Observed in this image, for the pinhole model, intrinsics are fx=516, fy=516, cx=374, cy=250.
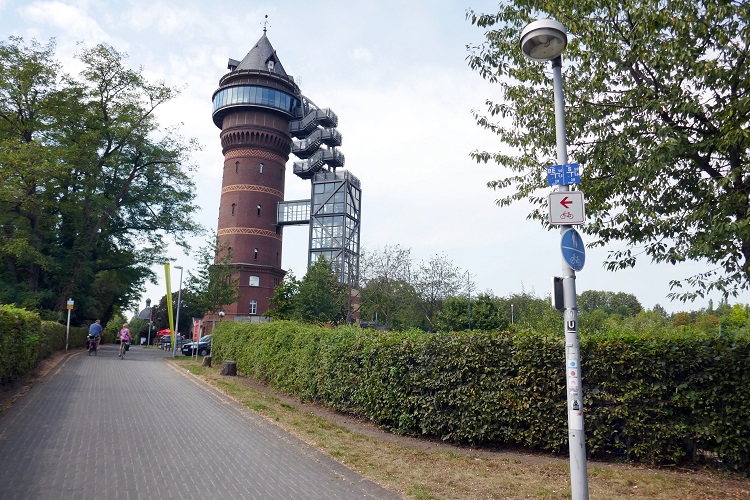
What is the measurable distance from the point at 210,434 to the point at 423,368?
153 inches

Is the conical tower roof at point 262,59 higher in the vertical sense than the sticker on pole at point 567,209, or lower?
higher

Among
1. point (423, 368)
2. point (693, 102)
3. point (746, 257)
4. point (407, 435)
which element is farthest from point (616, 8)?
point (407, 435)

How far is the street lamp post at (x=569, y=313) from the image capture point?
5414 mm

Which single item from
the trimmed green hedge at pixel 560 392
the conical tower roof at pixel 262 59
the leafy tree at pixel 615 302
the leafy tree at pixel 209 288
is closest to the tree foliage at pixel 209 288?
the leafy tree at pixel 209 288

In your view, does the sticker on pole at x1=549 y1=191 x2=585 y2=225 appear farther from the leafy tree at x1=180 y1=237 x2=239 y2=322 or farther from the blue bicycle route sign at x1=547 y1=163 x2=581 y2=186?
the leafy tree at x1=180 y1=237 x2=239 y2=322

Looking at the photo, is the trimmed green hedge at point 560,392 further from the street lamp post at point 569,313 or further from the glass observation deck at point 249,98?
the glass observation deck at point 249,98

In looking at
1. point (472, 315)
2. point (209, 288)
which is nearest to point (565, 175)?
point (209, 288)

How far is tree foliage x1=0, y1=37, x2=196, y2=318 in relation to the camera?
95.2 feet

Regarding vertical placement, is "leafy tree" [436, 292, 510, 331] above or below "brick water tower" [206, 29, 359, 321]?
below

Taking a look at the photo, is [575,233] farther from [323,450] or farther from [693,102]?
[323,450]

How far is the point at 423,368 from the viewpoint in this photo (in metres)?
9.45

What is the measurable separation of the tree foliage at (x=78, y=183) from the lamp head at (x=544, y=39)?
2869 cm

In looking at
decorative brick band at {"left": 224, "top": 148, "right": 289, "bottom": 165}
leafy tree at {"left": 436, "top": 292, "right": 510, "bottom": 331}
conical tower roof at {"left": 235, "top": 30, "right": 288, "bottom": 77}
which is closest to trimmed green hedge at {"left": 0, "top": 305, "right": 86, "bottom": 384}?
leafy tree at {"left": 436, "top": 292, "right": 510, "bottom": 331}

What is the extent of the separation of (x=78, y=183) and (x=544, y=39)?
111 feet
